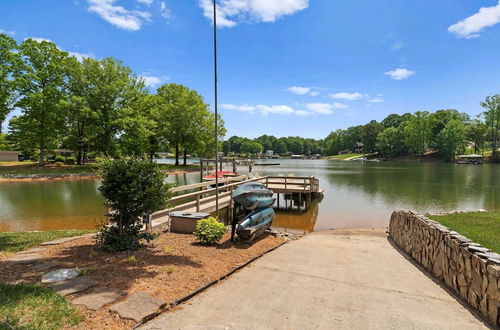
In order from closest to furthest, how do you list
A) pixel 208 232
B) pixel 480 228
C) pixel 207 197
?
pixel 208 232 → pixel 480 228 → pixel 207 197

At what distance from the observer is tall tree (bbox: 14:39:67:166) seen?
30.4 m

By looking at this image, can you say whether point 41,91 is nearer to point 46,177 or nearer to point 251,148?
point 46,177

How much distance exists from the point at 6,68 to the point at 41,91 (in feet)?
12.9

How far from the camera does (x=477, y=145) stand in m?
76.3

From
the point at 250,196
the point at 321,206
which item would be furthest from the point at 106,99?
the point at 250,196

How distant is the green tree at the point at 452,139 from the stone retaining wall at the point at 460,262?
8010 centimetres

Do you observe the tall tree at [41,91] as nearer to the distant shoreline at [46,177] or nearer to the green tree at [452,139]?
the distant shoreline at [46,177]

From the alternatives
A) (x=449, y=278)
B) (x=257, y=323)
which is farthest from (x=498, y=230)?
(x=257, y=323)

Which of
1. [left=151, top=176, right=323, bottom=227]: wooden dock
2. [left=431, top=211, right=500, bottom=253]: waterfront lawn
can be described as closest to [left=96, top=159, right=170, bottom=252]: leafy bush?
[left=151, top=176, right=323, bottom=227]: wooden dock

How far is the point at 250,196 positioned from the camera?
774cm

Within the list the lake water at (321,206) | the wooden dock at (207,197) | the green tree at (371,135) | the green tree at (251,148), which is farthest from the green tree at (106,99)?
the green tree at (251,148)

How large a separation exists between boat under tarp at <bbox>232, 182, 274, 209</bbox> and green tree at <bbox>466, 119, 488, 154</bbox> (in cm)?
8660

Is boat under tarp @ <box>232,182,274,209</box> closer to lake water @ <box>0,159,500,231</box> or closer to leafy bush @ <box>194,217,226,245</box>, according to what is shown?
leafy bush @ <box>194,217,226,245</box>

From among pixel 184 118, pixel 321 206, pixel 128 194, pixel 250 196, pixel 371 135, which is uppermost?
pixel 371 135
